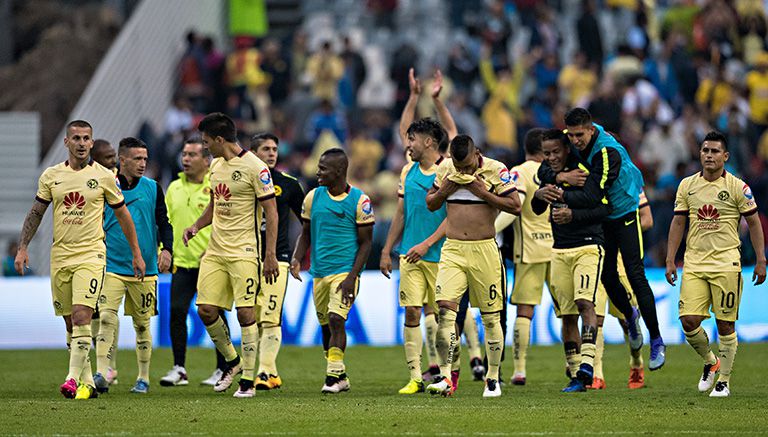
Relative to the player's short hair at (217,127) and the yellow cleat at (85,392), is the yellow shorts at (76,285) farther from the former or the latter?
the player's short hair at (217,127)

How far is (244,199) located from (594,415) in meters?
4.16

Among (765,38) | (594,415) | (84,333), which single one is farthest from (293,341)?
(765,38)

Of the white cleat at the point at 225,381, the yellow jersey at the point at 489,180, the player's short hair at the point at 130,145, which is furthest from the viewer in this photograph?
the player's short hair at the point at 130,145

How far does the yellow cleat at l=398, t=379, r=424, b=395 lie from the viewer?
14.1 m

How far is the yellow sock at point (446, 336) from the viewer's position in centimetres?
1330

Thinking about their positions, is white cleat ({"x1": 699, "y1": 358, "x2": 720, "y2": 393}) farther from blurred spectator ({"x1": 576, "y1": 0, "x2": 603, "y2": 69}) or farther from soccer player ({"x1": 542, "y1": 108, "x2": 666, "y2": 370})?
blurred spectator ({"x1": 576, "y1": 0, "x2": 603, "y2": 69})

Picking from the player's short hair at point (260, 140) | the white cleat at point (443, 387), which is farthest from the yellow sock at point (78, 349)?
the white cleat at point (443, 387)

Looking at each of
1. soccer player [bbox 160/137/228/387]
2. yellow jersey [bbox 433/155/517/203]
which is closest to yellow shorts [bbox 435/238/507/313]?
yellow jersey [bbox 433/155/517/203]

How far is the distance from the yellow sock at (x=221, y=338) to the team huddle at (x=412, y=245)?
0.07 ft

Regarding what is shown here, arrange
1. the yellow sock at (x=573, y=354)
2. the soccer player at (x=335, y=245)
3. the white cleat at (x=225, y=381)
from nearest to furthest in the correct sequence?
the soccer player at (x=335, y=245) < the white cleat at (x=225, y=381) < the yellow sock at (x=573, y=354)

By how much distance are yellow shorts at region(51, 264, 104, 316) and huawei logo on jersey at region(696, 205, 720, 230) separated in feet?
19.3

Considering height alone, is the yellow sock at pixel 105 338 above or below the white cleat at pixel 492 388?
above

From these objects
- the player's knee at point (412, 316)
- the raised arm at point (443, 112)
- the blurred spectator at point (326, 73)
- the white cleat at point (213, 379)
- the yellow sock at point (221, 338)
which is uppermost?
the blurred spectator at point (326, 73)

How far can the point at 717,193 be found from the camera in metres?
13.6
